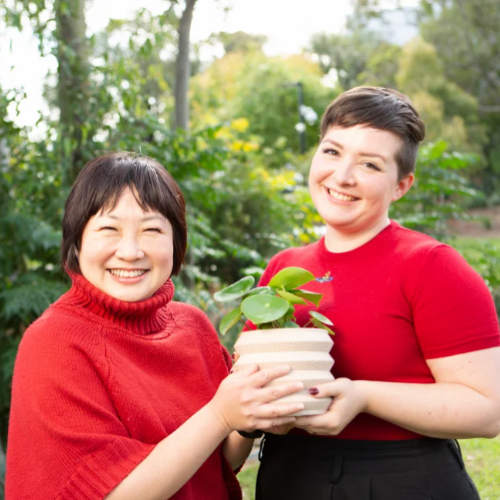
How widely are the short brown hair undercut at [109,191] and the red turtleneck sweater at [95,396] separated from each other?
0.49 ft

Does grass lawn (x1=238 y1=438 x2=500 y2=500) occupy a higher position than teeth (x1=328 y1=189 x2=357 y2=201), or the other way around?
teeth (x1=328 y1=189 x2=357 y2=201)

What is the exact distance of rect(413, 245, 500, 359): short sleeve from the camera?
1.77m

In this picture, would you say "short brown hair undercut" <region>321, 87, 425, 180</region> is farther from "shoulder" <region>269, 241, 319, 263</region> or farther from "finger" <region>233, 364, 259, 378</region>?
"finger" <region>233, 364, 259, 378</region>

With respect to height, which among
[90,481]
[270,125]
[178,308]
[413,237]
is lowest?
[90,481]

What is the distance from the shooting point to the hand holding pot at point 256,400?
1.62 metres

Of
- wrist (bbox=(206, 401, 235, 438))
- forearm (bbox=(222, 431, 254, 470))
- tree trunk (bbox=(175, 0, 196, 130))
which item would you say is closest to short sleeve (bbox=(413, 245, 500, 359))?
wrist (bbox=(206, 401, 235, 438))

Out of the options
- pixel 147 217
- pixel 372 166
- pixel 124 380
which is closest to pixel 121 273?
pixel 147 217

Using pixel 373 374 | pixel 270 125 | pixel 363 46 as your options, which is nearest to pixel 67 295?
pixel 373 374

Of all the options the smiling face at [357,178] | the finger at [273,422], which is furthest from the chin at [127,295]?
the smiling face at [357,178]

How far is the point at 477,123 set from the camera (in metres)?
32.5

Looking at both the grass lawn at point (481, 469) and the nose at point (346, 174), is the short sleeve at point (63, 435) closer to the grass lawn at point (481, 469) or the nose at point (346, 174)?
the nose at point (346, 174)

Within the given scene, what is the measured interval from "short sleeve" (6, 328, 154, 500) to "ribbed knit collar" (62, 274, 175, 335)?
18cm

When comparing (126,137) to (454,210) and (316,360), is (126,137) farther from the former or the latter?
(454,210)

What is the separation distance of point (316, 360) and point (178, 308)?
2.48ft
